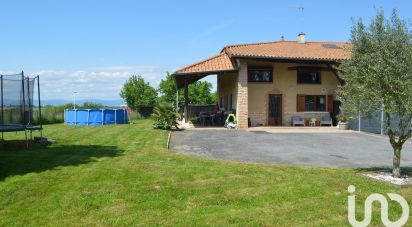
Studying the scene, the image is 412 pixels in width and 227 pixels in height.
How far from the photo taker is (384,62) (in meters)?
8.52

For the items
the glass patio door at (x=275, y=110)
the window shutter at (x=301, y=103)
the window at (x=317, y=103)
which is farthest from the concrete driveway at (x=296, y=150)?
the window at (x=317, y=103)

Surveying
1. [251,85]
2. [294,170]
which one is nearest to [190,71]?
[251,85]

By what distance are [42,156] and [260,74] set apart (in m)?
16.8

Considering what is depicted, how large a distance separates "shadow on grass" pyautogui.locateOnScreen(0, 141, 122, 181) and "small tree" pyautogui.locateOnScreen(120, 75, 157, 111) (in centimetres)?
4274

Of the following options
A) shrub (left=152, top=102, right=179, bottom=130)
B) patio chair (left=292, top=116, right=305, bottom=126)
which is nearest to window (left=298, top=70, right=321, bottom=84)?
patio chair (left=292, top=116, right=305, bottom=126)

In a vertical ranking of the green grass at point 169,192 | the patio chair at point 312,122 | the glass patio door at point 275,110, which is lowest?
Result: the green grass at point 169,192

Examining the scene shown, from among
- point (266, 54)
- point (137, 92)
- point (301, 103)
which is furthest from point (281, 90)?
point (137, 92)

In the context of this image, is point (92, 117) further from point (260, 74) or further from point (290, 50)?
point (290, 50)

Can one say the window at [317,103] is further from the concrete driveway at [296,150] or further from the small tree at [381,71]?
the small tree at [381,71]

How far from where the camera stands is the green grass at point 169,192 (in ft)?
20.3

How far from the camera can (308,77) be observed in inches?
1040

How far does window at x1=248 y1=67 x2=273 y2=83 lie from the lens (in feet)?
83.6

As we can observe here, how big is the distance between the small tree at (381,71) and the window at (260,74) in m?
16.0

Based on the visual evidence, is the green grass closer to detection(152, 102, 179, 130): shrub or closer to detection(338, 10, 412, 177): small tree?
detection(338, 10, 412, 177): small tree
